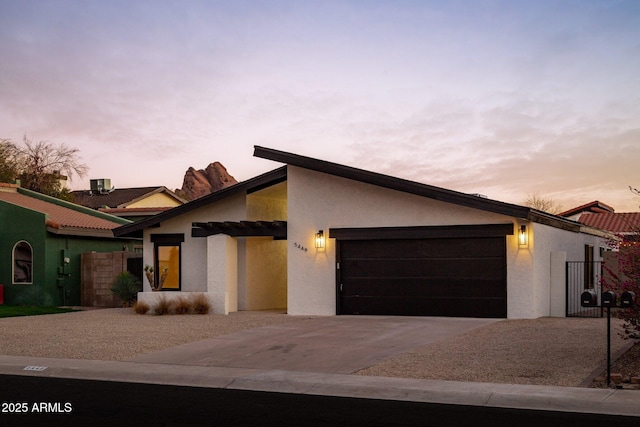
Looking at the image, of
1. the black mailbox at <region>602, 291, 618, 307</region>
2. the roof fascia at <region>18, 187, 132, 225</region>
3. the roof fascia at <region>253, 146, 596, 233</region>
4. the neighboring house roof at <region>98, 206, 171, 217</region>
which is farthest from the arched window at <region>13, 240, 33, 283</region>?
the black mailbox at <region>602, 291, 618, 307</region>

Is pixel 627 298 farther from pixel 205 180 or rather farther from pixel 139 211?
pixel 205 180

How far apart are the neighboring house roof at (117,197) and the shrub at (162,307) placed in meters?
29.0

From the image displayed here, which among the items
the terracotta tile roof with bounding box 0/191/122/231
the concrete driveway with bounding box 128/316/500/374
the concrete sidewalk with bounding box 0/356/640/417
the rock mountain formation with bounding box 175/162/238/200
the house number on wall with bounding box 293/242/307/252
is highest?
the rock mountain formation with bounding box 175/162/238/200

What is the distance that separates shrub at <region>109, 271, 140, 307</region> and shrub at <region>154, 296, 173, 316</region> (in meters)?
3.92

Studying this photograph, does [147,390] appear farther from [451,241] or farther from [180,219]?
[180,219]

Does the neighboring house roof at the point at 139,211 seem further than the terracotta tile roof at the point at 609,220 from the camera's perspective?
Yes

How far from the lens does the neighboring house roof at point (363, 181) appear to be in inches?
814

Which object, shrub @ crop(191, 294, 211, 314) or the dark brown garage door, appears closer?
the dark brown garage door

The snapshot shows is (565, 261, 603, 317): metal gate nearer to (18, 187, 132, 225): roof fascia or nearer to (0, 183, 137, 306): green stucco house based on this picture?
(0, 183, 137, 306): green stucco house

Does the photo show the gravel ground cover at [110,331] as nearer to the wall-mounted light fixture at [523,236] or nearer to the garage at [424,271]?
the garage at [424,271]

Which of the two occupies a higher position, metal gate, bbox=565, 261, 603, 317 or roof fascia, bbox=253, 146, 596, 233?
roof fascia, bbox=253, 146, 596, 233

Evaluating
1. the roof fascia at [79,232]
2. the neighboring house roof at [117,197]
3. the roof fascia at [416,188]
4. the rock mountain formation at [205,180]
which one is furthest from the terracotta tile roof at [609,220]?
the rock mountain formation at [205,180]

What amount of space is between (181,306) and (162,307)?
1.84 ft

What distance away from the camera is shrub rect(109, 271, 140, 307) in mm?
27422
